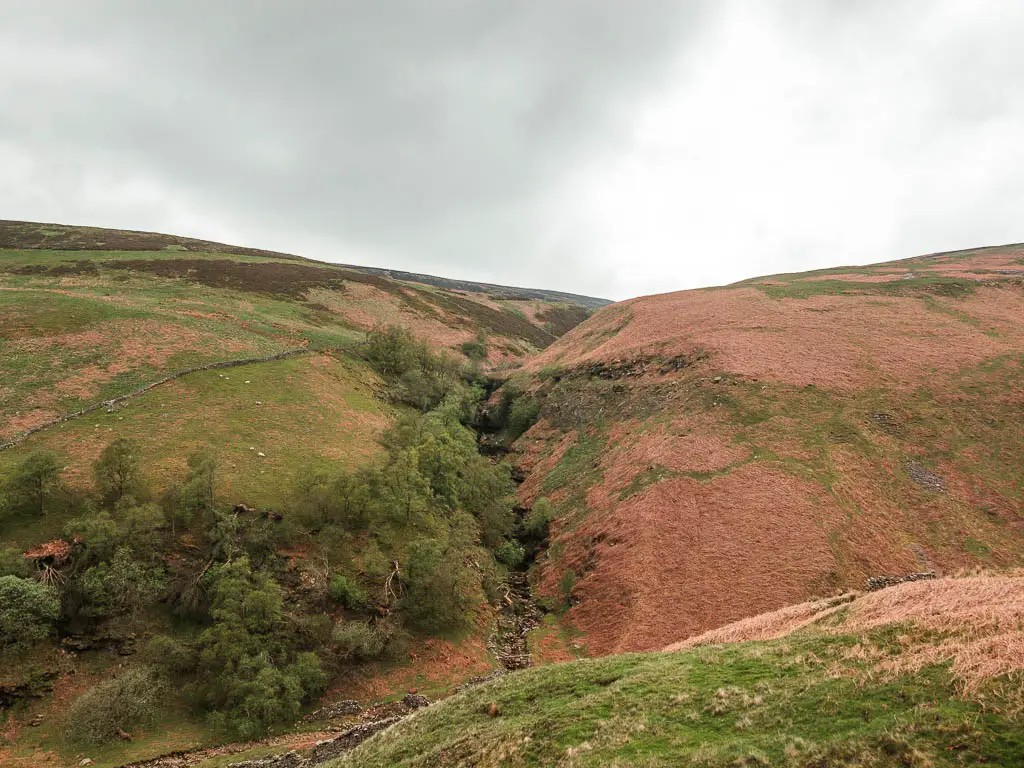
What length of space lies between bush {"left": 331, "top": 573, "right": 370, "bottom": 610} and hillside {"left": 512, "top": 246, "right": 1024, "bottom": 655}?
1361cm

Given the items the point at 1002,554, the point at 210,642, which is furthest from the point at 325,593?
the point at 1002,554

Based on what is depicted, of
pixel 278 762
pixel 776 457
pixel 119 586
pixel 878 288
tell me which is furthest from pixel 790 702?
pixel 878 288

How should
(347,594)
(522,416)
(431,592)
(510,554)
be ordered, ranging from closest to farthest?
(347,594) → (431,592) → (510,554) → (522,416)

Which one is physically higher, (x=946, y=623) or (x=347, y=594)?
(x=946, y=623)

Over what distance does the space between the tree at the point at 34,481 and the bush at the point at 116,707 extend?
11.0 m

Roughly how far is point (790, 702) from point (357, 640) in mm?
19362

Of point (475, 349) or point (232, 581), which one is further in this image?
point (475, 349)

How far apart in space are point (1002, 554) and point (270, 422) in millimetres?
52324

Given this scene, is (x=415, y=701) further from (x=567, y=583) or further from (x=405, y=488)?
(x=567, y=583)

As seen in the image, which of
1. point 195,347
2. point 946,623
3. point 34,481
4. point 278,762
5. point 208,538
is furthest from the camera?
point 195,347

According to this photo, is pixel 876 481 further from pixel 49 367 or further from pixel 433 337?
pixel 433 337

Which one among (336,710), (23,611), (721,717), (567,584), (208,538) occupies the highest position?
(721,717)

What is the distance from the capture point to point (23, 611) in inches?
717

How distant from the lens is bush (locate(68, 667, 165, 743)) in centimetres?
1658
